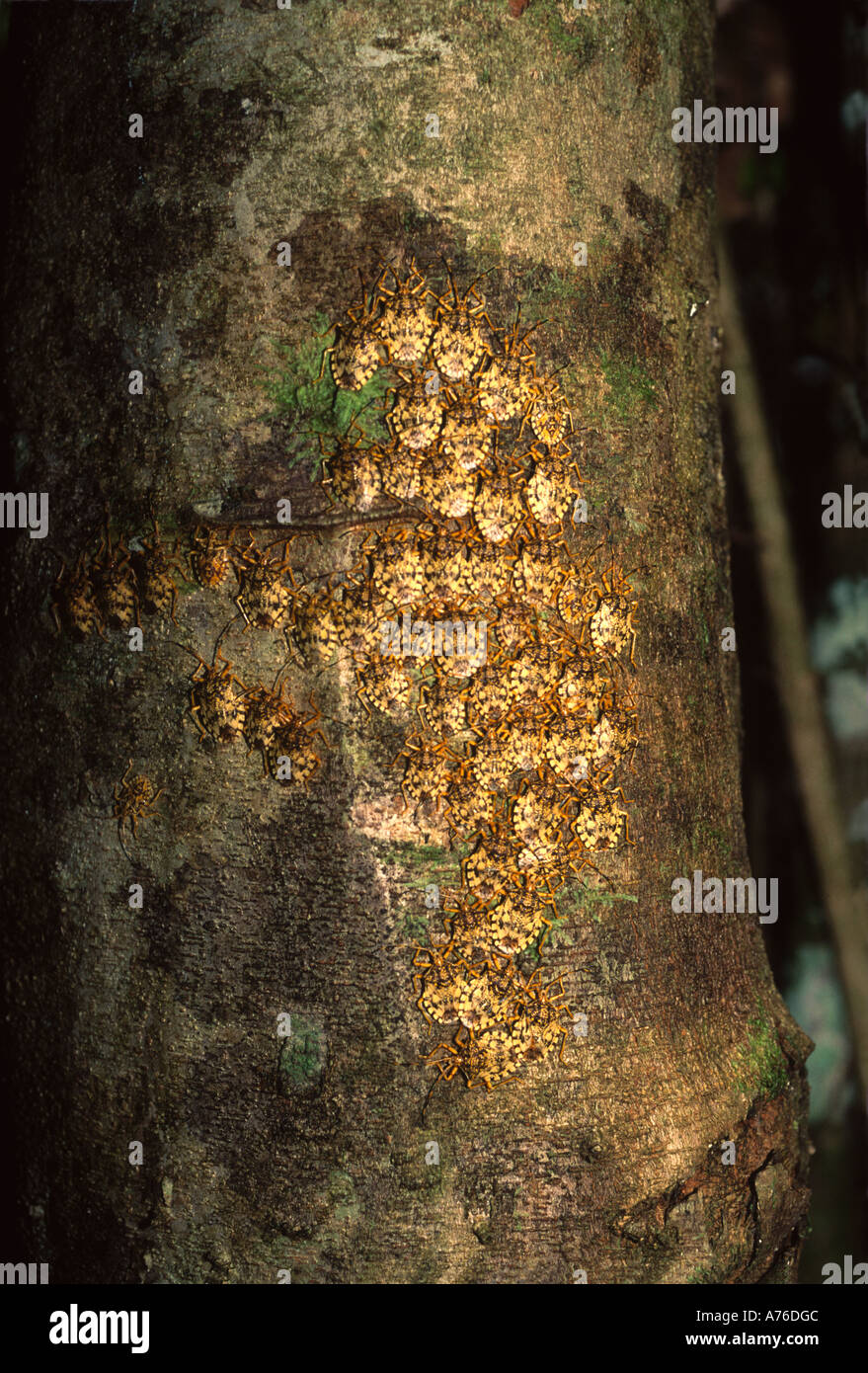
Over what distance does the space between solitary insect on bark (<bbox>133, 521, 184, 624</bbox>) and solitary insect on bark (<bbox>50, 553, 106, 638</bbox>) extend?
0.18ft

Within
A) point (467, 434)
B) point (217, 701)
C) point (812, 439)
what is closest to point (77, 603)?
point (217, 701)

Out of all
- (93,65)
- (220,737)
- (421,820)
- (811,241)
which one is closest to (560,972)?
(421,820)

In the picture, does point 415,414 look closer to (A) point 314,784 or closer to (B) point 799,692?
(A) point 314,784

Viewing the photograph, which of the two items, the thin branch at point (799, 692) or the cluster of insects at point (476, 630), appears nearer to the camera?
the cluster of insects at point (476, 630)

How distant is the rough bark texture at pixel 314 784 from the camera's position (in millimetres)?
930

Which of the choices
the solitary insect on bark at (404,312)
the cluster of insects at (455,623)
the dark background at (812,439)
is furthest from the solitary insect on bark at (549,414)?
the dark background at (812,439)

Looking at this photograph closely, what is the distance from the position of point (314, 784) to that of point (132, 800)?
0.16m

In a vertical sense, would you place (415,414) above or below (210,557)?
above

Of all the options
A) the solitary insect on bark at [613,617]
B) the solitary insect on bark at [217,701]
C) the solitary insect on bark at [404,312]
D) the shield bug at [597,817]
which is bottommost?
the shield bug at [597,817]

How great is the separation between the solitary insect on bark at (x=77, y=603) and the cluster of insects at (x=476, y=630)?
0.20 metres

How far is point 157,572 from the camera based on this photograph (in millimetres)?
956

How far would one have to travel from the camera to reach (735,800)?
1128 millimetres

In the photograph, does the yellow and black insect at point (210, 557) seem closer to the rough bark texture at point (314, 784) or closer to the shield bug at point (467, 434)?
the rough bark texture at point (314, 784)

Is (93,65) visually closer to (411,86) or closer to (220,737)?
(411,86)
